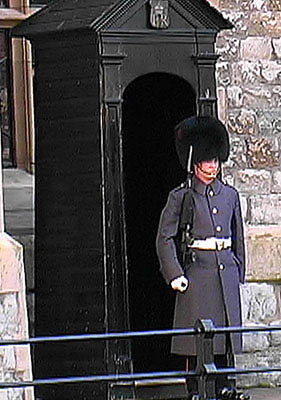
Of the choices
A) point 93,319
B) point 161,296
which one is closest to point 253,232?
point 161,296

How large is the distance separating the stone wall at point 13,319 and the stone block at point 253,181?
5.75ft

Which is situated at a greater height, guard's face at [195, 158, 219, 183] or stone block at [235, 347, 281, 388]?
guard's face at [195, 158, 219, 183]

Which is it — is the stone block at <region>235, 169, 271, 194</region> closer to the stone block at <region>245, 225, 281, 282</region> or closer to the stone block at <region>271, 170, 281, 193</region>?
the stone block at <region>271, 170, 281, 193</region>

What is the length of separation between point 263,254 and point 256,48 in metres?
1.10

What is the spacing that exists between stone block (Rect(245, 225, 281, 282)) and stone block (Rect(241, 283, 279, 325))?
50 mm

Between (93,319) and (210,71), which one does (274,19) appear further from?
(93,319)

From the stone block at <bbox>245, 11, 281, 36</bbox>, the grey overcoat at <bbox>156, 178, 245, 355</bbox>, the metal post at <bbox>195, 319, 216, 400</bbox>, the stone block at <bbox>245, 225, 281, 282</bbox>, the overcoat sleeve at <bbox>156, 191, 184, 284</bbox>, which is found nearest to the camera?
the metal post at <bbox>195, 319, 216, 400</bbox>

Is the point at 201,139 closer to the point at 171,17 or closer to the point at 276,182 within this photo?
the point at 171,17

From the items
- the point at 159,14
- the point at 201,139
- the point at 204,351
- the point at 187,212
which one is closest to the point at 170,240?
the point at 187,212

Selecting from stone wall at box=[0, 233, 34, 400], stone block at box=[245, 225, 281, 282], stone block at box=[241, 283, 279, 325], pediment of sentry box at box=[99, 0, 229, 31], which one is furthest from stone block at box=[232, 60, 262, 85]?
stone wall at box=[0, 233, 34, 400]

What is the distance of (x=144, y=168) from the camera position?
7.32 meters

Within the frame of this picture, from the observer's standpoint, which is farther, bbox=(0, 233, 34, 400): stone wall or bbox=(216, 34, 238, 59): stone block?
bbox=(216, 34, 238, 59): stone block

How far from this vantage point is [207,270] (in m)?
6.53

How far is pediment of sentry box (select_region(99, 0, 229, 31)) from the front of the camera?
6637 mm
